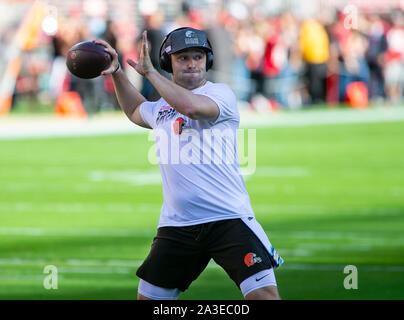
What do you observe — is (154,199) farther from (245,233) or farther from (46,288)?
(245,233)

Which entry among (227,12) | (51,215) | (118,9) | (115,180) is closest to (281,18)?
(227,12)

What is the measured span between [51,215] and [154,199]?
1764 millimetres

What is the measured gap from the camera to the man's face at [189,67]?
608 cm

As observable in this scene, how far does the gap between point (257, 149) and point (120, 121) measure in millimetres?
7337

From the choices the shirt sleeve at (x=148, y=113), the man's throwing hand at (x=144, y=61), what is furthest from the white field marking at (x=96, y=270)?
the man's throwing hand at (x=144, y=61)

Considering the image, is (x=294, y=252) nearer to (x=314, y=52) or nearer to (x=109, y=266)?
(x=109, y=266)

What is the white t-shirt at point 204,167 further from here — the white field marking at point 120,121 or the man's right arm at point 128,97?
the white field marking at point 120,121

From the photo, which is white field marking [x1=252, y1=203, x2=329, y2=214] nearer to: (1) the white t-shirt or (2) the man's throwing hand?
(1) the white t-shirt

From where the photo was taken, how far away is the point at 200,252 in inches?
238

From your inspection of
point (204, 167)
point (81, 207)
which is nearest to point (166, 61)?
point (204, 167)

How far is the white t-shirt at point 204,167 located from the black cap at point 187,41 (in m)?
0.26

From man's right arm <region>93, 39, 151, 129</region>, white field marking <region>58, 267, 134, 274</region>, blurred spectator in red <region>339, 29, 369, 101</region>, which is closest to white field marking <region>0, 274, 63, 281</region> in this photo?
white field marking <region>58, 267, 134, 274</region>

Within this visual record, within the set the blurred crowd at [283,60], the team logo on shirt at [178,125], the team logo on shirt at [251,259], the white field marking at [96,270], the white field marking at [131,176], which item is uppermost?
the blurred crowd at [283,60]

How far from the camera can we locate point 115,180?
15.8m
